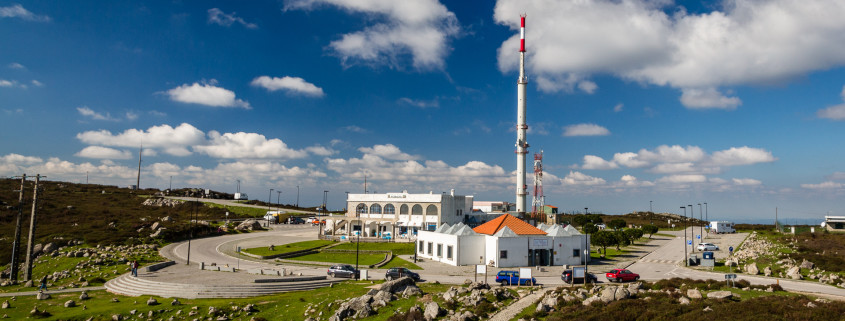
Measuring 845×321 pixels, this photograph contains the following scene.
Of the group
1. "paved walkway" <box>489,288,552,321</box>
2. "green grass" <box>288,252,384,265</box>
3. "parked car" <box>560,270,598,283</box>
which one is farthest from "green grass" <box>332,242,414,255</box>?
"paved walkway" <box>489,288,552,321</box>

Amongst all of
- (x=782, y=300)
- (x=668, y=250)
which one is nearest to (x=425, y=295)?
(x=782, y=300)

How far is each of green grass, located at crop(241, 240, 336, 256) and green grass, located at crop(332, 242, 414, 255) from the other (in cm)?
447

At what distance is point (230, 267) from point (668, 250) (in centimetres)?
6716

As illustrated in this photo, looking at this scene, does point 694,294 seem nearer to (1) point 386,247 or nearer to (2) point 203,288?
(2) point 203,288

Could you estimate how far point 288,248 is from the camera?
7112cm

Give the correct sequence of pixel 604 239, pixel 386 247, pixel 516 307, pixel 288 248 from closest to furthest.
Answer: pixel 516 307 → pixel 604 239 → pixel 288 248 → pixel 386 247

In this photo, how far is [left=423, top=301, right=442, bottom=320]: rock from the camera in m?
30.0

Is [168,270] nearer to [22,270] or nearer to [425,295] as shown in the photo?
[22,270]

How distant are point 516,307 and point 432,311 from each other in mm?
5586

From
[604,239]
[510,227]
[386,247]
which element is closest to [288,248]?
[386,247]

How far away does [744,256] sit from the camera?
6544cm

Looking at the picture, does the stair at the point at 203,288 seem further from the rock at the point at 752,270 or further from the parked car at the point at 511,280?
the rock at the point at 752,270

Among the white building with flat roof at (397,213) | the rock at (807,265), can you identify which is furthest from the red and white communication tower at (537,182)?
the rock at (807,265)

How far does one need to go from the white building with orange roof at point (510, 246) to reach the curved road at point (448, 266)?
2.52 metres
